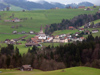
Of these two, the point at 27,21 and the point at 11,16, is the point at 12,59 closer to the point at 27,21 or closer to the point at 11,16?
the point at 27,21

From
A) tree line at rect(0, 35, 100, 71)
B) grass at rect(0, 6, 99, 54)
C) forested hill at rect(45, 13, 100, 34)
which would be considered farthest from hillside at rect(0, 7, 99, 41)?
tree line at rect(0, 35, 100, 71)

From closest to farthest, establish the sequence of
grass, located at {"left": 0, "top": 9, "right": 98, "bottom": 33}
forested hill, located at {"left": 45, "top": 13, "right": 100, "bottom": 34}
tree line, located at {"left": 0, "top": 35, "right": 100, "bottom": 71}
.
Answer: tree line, located at {"left": 0, "top": 35, "right": 100, "bottom": 71} → forested hill, located at {"left": 45, "top": 13, "right": 100, "bottom": 34} → grass, located at {"left": 0, "top": 9, "right": 98, "bottom": 33}

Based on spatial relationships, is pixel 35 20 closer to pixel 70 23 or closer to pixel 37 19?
pixel 37 19

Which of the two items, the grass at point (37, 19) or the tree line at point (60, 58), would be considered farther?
the grass at point (37, 19)

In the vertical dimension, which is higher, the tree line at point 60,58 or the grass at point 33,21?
the grass at point 33,21

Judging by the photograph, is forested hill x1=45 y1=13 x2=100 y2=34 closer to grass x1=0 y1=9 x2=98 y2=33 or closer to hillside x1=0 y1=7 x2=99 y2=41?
hillside x1=0 y1=7 x2=99 y2=41

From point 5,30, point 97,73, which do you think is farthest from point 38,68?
point 5,30

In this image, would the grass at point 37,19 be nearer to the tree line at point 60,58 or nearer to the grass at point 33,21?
the grass at point 33,21

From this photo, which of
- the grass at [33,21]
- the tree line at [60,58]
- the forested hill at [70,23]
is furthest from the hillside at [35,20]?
the tree line at [60,58]

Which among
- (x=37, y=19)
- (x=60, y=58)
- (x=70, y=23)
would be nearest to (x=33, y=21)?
(x=37, y=19)

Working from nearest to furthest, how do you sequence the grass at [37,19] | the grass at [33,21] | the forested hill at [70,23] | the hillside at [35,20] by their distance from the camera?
1. the grass at [33,21]
2. the forested hill at [70,23]
3. the hillside at [35,20]
4. the grass at [37,19]

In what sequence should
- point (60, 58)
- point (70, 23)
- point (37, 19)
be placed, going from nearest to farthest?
point (60, 58) < point (70, 23) < point (37, 19)

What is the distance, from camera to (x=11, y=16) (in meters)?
152

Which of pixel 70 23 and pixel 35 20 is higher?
pixel 35 20
